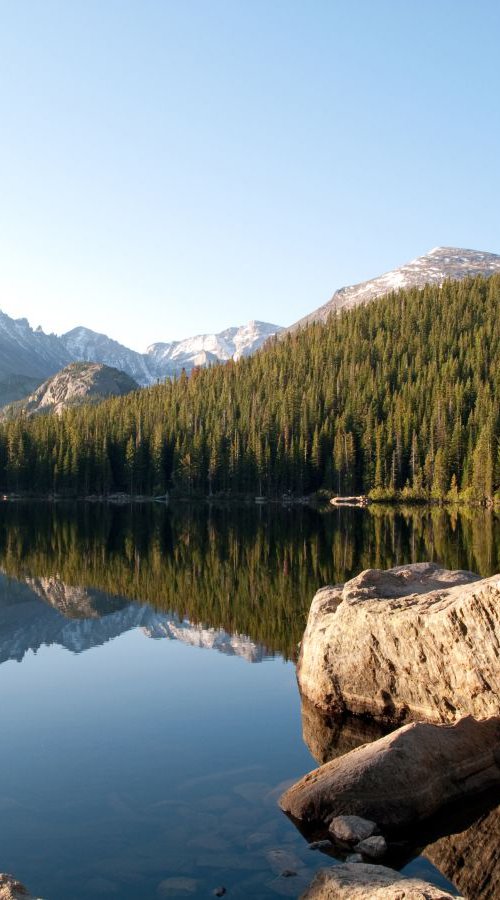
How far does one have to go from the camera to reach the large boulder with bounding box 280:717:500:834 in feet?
37.9

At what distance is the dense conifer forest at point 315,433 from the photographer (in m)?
122

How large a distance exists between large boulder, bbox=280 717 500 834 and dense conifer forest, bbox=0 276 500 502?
97408 mm

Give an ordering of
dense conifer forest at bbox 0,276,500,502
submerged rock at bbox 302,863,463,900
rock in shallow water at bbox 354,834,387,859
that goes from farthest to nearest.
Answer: dense conifer forest at bbox 0,276,500,502 → rock in shallow water at bbox 354,834,387,859 → submerged rock at bbox 302,863,463,900

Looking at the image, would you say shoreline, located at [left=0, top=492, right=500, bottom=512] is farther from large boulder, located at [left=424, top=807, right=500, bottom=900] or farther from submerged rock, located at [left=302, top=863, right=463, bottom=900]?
submerged rock, located at [left=302, top=863, right=463, bottom=900]

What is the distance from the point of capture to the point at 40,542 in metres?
56.0

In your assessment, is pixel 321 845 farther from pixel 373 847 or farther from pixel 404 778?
pixel 404 778

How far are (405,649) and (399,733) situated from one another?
3.20 m

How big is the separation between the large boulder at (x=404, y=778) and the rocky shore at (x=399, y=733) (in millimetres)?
20

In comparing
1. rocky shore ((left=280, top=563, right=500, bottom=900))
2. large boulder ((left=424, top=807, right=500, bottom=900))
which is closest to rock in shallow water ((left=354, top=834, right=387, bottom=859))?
rocky shore ((left=280, top=563, right=500, bottom=900))

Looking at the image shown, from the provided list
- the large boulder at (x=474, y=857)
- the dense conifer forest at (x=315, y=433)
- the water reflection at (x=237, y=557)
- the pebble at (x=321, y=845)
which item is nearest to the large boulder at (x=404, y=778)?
the pebble at (x=321, y=845)

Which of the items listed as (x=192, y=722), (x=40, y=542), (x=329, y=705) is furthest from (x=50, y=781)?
(x=40, y=542)

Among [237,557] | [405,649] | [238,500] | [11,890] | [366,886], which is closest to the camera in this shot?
[11,890]

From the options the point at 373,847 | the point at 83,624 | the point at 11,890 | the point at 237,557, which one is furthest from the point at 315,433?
the point at 11,890

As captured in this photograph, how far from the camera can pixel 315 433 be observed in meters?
136
